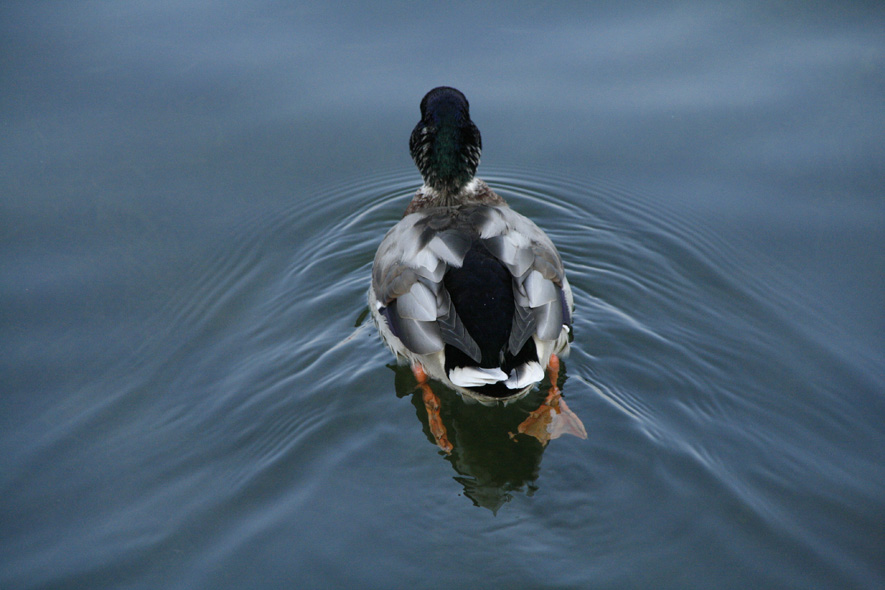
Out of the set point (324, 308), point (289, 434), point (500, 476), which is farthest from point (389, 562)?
point (324, 308)

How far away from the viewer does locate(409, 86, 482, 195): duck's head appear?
520 cm

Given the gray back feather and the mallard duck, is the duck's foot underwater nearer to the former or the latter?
the mallard duck

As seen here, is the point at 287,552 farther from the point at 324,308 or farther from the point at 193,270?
the point at 193,270

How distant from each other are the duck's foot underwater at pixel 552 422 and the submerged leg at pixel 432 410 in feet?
1.24

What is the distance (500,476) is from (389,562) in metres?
0.76

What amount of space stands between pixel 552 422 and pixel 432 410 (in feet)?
2.37

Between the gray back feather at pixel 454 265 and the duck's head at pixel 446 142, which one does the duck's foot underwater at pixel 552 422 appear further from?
the duck's head at pixel 446 142

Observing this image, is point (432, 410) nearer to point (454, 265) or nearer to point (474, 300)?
point (474, 300)

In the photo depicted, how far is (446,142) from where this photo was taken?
17.2 feet

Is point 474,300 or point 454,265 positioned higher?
point 454,265

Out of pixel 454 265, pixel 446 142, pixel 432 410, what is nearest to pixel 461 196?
pixel 446 142

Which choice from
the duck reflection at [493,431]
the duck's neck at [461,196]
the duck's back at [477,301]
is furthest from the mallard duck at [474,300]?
the duck's neck at [461,196]

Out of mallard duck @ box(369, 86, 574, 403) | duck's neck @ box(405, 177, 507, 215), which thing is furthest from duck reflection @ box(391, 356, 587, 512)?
duck's neck @ box(405, 177, 507, 215)

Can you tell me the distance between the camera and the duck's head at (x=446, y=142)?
5199mm
